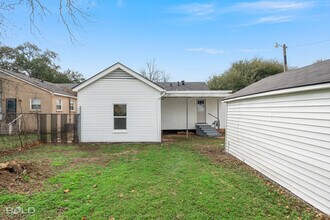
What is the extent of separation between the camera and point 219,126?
17.2 meters

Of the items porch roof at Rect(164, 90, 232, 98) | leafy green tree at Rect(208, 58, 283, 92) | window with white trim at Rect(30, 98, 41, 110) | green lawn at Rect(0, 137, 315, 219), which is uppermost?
leafy green tree at Rect(208, 58, 283, 92)

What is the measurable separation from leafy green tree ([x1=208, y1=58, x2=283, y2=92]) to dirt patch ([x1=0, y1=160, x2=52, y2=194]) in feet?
83.7

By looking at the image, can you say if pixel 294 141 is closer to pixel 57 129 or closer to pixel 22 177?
pixel 22 177

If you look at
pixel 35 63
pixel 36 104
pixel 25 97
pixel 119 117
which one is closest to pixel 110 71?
pixel 119 117

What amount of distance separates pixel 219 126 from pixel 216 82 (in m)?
15.3

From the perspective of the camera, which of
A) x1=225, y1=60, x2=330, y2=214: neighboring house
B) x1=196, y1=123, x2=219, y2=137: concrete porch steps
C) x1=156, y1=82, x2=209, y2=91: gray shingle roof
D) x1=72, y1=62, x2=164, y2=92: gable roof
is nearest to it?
x1=225, y1=60, x2=330, y2=214: neighboring house

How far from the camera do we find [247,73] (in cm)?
2912

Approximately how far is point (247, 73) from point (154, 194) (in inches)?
1098

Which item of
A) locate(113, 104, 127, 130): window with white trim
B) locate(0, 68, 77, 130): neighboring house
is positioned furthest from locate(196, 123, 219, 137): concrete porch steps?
locate(0, 68, 77, 130): neighboring house

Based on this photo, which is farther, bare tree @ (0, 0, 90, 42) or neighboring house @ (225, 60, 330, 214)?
bare tree @ (0, 0, 90, 42)

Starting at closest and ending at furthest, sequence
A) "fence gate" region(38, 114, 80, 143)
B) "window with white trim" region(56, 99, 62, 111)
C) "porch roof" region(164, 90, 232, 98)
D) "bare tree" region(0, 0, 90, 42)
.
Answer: "bare tree" region(0, 0, 90, 42) → "fence gate" region(38, 114, 80, 143) → "porch roof" region(164, 90, 232, 98) → "window with white trim" region(56, 99, 62, 111)

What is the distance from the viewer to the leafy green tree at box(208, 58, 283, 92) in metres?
28.2

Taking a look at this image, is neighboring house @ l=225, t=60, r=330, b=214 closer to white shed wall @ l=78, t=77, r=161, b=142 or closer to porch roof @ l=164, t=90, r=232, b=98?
white shed wall @ l=78, t=77, r=161, b=142

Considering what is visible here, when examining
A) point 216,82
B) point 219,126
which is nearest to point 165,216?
point 219,126
